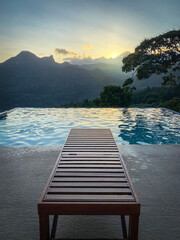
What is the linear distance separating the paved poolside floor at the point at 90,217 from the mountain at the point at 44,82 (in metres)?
37.3

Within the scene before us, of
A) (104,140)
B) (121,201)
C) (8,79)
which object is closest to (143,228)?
(121,201)

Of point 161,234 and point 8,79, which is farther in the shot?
Answer: point 8,79

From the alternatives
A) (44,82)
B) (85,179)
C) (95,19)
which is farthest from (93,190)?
(44,82)

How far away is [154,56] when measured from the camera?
14102 mm

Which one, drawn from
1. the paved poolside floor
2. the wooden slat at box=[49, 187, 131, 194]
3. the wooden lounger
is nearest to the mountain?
the paved poolside floor

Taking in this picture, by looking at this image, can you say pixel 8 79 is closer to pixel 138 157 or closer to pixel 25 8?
pixel 25 8

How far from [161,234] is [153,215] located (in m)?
0.28

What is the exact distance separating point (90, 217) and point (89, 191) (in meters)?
0.55

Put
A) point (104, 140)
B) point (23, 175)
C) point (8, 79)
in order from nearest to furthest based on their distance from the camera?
point (23, 175)
point (104, 140)
point (8, 79)

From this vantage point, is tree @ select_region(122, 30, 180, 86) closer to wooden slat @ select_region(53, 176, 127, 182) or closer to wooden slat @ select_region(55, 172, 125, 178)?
wooden slat @ select_region(55, 172, 125, 178)

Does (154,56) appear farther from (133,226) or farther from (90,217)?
(133,226)

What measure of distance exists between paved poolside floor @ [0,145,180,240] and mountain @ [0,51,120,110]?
123 feet

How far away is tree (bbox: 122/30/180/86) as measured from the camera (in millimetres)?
13766

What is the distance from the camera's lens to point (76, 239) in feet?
5.70
